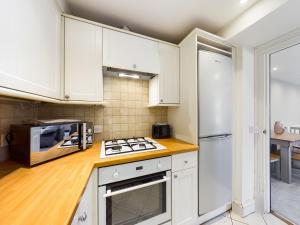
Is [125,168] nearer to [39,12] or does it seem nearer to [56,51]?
[56,51]

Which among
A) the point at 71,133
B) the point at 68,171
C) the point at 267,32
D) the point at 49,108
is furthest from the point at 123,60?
the point at 267,32

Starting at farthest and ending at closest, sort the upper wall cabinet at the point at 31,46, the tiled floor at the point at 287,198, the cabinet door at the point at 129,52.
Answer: the tiled floor at the point at 287,198 < the cabinet door at the point at 129,52 < the upper wall cabinet at the point at 31,46

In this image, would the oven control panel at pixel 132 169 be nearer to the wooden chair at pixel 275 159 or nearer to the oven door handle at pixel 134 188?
the oven door handle at pixel 134 188

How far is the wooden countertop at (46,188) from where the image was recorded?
483 millimetres

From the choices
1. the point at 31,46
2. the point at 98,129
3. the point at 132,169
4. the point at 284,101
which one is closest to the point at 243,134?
the point at 284,101

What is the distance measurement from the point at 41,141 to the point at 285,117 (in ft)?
8.40

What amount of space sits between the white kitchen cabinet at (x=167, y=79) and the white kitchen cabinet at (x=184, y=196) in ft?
2.28

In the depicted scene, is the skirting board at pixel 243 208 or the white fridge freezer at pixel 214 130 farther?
the skirting board at pixel 243 208

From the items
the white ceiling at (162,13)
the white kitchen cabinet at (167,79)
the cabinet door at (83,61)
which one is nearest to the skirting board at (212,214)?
the white kitchen cabinet at (167,79)

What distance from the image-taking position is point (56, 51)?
113cm

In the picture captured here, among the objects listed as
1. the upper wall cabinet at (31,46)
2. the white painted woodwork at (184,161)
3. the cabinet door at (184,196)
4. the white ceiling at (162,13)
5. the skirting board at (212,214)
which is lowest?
the skirting board at (212,214)

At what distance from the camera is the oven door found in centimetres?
103

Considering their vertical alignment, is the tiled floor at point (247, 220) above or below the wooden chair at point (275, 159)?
below

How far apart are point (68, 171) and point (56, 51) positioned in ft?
3.12
